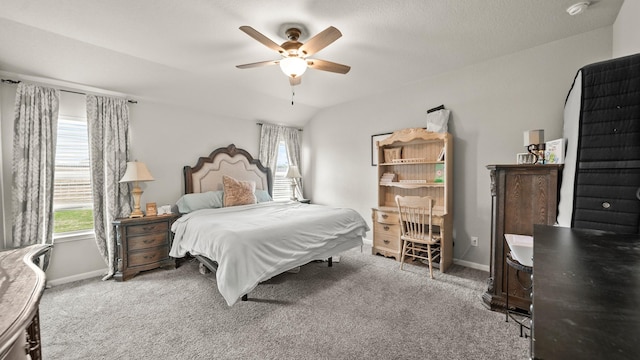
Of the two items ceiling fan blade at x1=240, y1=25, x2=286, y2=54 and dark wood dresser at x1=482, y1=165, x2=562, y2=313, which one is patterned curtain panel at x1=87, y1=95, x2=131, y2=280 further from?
dark wood dresser at x1=482, y1=165, x2=562, y2=313

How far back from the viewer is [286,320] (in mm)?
2217

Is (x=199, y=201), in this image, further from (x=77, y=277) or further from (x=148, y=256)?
(x=77, y=277)

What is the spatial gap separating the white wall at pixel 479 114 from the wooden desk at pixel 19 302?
3.87 meters

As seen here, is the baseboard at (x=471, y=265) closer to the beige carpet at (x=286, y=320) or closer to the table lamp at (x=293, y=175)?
the beige carpet at (x=286, y=320)

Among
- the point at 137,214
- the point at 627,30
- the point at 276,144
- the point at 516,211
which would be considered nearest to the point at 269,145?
the point at 276,144

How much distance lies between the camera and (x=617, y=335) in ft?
1.29

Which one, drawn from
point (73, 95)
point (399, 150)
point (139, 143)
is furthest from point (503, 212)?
point (73, 95)

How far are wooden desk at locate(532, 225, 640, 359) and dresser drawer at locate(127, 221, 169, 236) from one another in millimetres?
3805

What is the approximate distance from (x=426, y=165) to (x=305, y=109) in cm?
258

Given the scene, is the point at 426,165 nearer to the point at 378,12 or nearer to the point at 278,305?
the point at 378,12

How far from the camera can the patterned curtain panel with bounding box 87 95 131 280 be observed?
3170 millimetres

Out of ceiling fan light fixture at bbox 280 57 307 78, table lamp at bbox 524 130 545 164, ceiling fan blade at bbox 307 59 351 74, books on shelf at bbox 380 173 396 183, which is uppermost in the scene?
ceiling fan blade at bbox 307 59 351 74

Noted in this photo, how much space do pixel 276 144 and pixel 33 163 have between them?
11.0 feet

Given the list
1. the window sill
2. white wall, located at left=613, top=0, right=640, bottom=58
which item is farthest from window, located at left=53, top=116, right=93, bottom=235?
white wall, located at left=613, top=0, right=640, bottom=58
